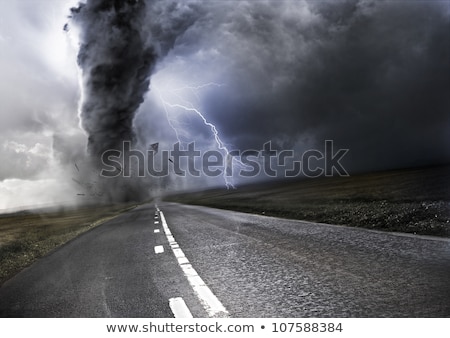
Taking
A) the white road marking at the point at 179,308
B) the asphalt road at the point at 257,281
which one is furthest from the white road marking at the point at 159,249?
the white road marking at the point at 179,308

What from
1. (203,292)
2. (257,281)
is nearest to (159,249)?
(257,281)

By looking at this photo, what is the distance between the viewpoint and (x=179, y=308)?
13.5ft

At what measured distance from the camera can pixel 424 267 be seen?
5.15 meters

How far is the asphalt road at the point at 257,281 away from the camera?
389 cm

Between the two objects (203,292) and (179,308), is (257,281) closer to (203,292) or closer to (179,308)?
(203,292)

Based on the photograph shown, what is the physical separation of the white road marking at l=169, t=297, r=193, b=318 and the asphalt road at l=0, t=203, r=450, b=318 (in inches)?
2.5

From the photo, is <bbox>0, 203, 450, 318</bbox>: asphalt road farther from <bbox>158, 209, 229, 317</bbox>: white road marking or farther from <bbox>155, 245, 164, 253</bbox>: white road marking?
<bbox>155, 245, 164, 253</bbox>: white road marking

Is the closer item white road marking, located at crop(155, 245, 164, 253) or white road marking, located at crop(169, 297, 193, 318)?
white road marking, located at crop(169, 297, 193, 318)

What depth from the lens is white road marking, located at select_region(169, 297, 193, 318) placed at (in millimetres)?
3880

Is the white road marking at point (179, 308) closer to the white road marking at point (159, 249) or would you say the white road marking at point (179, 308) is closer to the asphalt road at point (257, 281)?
the asphalt road at point (257, 281)

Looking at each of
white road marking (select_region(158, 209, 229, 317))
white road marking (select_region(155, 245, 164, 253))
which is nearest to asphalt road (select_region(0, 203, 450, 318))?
white road marking (select_region(158, 209, 229, 317))
